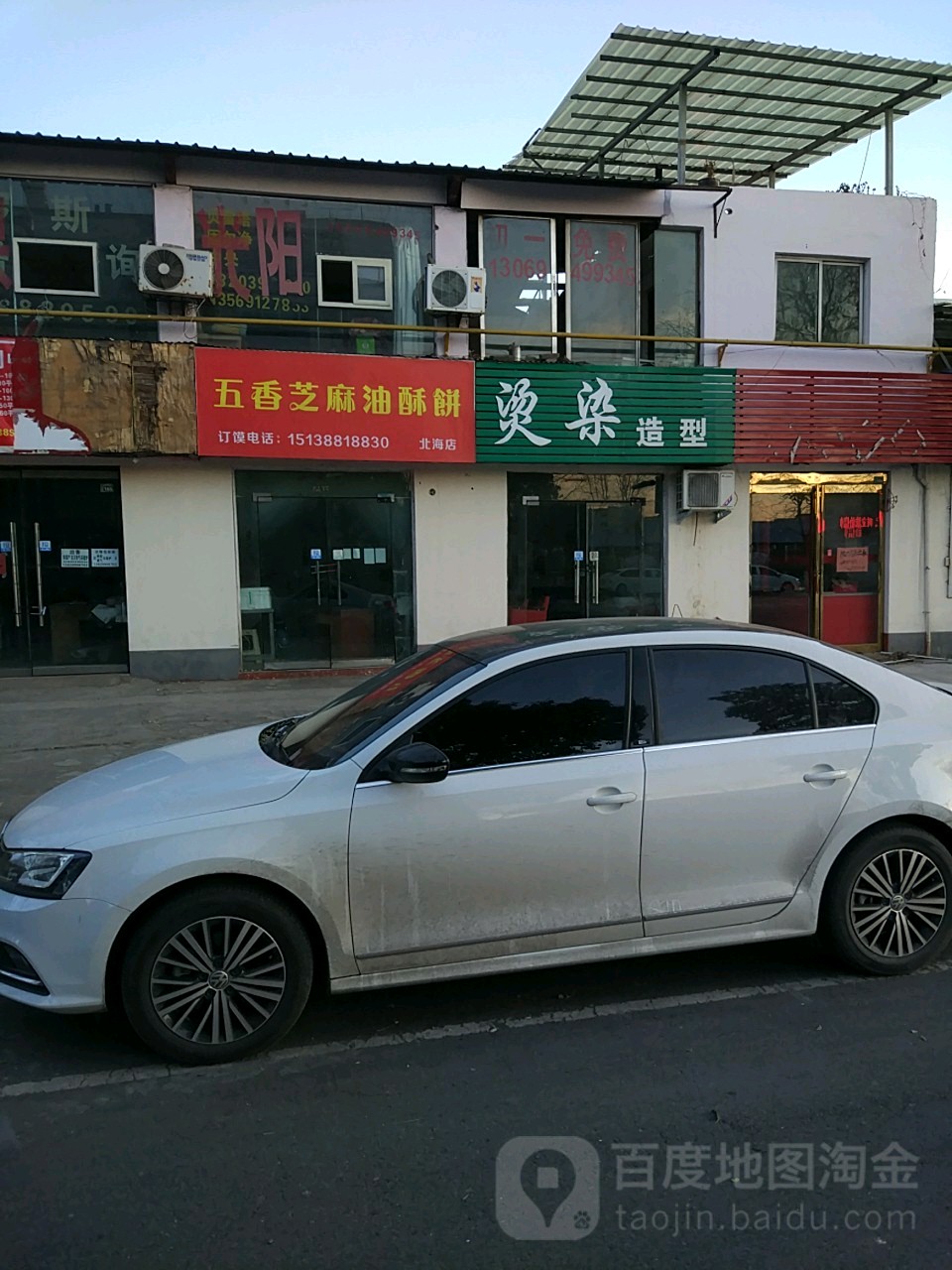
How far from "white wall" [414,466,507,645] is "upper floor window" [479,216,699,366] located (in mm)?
1873

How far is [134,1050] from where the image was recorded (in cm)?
381

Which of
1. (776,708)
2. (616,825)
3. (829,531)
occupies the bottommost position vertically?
(616,825)

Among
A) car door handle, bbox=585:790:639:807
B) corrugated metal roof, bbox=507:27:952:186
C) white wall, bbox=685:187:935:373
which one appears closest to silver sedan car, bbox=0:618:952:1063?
car door handle, bbox=585:790:639:807

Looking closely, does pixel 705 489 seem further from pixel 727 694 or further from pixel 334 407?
pixel 727 694

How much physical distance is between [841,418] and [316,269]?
7.49m

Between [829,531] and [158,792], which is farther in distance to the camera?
[829,531]

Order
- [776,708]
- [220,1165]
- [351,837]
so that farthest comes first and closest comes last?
[776,708] < [351,837] < [220,1165]

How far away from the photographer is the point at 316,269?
1272 centimetres

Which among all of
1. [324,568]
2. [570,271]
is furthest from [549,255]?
[324,568]

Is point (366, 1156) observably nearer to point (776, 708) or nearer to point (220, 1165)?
point (220, 1165)

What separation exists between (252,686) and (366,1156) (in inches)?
371

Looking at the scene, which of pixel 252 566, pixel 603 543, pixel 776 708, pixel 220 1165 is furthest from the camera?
pixel 603 543

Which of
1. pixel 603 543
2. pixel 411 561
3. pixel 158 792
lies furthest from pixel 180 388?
pixel 158 792

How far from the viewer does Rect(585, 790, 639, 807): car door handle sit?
395 centimetres
